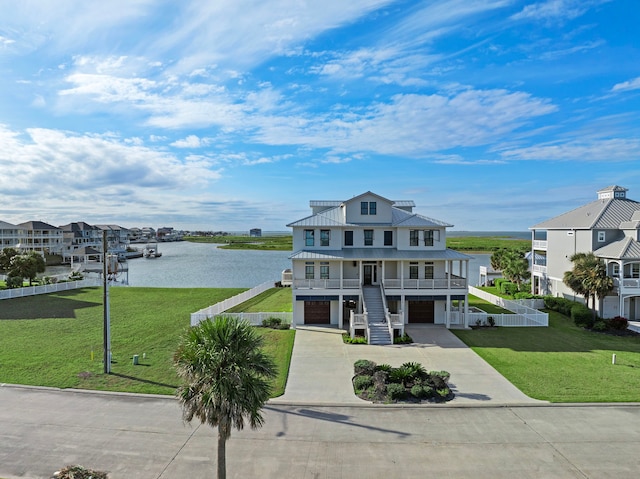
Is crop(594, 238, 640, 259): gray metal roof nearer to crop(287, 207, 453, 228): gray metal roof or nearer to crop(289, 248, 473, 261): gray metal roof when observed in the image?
crop(289, 248, 473, 261): gray metal roof

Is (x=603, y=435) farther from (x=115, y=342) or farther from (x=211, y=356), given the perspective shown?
(x=115, y=342)

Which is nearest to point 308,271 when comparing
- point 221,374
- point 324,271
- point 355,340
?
point 324,271

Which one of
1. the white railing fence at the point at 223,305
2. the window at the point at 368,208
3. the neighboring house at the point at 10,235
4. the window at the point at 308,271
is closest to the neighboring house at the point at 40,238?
the neighboring house at the point at 10,235

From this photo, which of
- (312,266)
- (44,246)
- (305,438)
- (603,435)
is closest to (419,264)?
(312,266)

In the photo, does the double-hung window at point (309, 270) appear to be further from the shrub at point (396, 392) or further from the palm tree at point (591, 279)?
the palm tree at point (591, 279)

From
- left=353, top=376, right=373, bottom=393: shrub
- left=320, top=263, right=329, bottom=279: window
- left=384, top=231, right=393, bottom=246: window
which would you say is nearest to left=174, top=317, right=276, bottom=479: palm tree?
left=353, top=376, right=373, bottom=393: shrub

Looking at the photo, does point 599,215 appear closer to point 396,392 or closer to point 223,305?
point 396,392
